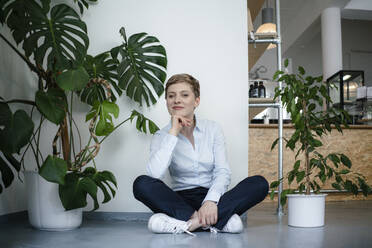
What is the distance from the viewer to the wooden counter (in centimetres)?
390

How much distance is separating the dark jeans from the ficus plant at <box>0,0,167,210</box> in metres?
0.22

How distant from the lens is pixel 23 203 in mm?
2744

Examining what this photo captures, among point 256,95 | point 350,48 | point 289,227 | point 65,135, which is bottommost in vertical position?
point 289,227

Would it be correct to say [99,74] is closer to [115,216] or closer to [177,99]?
[177,99]

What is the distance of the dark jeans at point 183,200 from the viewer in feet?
6.71

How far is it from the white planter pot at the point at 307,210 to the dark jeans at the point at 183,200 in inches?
10.8

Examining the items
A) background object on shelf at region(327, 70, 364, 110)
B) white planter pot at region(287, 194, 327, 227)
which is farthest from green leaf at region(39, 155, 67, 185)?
background object on shelf at region(327, 70, 364, 110)

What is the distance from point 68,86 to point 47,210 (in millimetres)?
790

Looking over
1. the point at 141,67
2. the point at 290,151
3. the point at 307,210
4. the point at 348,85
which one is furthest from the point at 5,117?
the point at 348,85

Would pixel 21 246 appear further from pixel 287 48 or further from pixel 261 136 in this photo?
pixel 287 48

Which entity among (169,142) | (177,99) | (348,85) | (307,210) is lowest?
(307,210)

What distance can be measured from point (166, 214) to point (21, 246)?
73cm

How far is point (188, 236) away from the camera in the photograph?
1.95 meters

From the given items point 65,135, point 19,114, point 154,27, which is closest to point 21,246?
point 19,114
